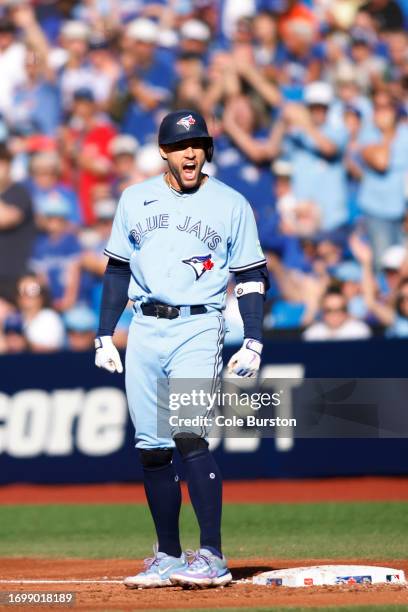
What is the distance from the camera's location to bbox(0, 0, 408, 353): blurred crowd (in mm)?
12367

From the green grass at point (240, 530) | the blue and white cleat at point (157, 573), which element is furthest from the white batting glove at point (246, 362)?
the green grass at point (240, 530)

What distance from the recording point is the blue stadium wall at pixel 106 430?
11180mm

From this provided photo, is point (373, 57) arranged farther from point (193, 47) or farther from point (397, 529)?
point (397, 529)

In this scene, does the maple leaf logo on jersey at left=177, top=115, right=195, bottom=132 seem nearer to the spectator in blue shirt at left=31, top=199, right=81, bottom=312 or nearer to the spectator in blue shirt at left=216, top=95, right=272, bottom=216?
the spectator in blue shirt at left=216, top=95, right=272, bottom=216

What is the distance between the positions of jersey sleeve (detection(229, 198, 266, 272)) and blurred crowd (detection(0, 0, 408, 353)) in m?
6.00

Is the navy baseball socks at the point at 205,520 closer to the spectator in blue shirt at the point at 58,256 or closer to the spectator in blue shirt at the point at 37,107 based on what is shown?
the spectator in blue shirt at the point at 58,256

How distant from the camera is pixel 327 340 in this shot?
1123 centimetres

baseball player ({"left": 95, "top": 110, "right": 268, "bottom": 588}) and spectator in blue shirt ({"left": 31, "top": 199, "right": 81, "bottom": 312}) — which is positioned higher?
spectator in blue shirt ({"left": 31, "top": 199, "right": 81, "bottom": 312})

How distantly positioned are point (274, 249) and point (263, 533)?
4.34m

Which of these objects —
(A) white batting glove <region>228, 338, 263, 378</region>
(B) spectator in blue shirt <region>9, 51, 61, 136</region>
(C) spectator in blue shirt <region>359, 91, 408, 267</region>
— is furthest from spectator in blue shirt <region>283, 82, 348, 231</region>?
(A) white batting glove <region>228, 338, 263, 378</region>

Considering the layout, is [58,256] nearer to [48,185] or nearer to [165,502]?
[48,185]

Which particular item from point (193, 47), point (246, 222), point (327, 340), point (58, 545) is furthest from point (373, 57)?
point (246, 222)

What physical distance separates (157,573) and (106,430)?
5698mm

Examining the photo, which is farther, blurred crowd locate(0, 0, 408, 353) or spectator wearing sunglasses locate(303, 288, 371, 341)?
blurred crowd locate(0, 0, 408, 353)
